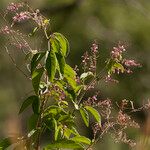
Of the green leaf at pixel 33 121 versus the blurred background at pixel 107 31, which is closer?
the green leaf at pixel 33 121

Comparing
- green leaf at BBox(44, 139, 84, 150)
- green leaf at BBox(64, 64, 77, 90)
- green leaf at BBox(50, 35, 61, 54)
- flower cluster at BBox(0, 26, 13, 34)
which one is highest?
flower cluster at BBox(0, 26, 13, 34)

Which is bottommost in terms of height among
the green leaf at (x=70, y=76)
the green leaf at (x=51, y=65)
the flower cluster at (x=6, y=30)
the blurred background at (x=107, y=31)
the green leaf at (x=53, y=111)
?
the green leaf at (x=53, y=111)

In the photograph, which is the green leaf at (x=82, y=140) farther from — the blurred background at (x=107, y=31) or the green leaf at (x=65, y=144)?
the blurred background at (x=107, y=31)

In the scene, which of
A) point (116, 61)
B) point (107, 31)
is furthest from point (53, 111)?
point (107, 31)

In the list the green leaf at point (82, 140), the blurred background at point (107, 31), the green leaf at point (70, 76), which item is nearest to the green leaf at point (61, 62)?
the green leaf at point (70, 76)

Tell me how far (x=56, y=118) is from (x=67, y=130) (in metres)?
0.04

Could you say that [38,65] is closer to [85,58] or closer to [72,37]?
[85,58]

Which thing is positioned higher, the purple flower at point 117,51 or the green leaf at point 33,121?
the purple flower at point 117,51

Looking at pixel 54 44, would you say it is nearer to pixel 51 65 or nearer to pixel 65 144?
pixel 51 65

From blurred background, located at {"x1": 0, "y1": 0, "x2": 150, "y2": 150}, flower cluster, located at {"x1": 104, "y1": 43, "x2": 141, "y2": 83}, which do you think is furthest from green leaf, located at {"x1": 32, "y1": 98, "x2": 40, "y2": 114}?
blurred background, located at {"x1": 0, "y1": 0, "x2": 150, "y2": 150}

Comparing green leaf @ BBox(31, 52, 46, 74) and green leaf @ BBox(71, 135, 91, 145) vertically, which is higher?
Result: green leaf @ BBox(31, 52, 46, 74)

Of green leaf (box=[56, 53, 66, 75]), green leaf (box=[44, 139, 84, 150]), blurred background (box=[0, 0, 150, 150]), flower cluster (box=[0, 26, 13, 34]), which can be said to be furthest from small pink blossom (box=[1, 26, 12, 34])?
blurred background (box=[0, 0, 150, 150])

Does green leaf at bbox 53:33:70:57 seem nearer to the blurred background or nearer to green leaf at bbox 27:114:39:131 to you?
green leaf at bbox 27:114:39:131

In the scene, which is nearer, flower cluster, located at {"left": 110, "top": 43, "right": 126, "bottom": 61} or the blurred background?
flower cluster, located at {"left": 110, "top": 43, "right": 126, "bottom": 61}
